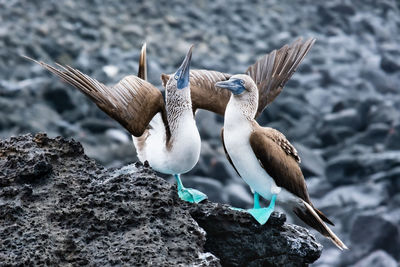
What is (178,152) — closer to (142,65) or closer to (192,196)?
(192,196)

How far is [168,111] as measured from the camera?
6465mm

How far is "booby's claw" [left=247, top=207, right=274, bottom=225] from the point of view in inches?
227

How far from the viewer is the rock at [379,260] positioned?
1422 cm

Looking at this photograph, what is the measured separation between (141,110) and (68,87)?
13.0m

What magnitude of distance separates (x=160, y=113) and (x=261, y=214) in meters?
1.43

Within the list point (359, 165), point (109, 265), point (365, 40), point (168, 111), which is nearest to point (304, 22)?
point (365, 40)

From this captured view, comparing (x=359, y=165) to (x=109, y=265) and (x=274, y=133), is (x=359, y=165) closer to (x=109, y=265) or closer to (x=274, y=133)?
(x=274, y=133)

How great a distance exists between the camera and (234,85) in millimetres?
6133

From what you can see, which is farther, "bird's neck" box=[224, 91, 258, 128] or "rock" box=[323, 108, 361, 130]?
"rock" box=[323, 108, 361, 130]

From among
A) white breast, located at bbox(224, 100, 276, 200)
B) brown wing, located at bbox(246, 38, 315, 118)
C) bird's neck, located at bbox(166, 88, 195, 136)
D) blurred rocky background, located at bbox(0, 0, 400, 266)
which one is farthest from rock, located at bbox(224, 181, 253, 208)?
white breast, located at bbox(224, 100, 276, 200)

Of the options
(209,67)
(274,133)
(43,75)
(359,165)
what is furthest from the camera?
(209,67)

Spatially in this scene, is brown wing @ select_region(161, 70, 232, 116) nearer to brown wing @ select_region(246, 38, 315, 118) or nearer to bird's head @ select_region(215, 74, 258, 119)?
brown wing @ select_region(246, 38, 315, 118)

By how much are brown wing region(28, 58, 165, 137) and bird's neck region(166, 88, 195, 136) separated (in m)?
0.20

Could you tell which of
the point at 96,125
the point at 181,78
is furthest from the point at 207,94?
the point at 96,125
